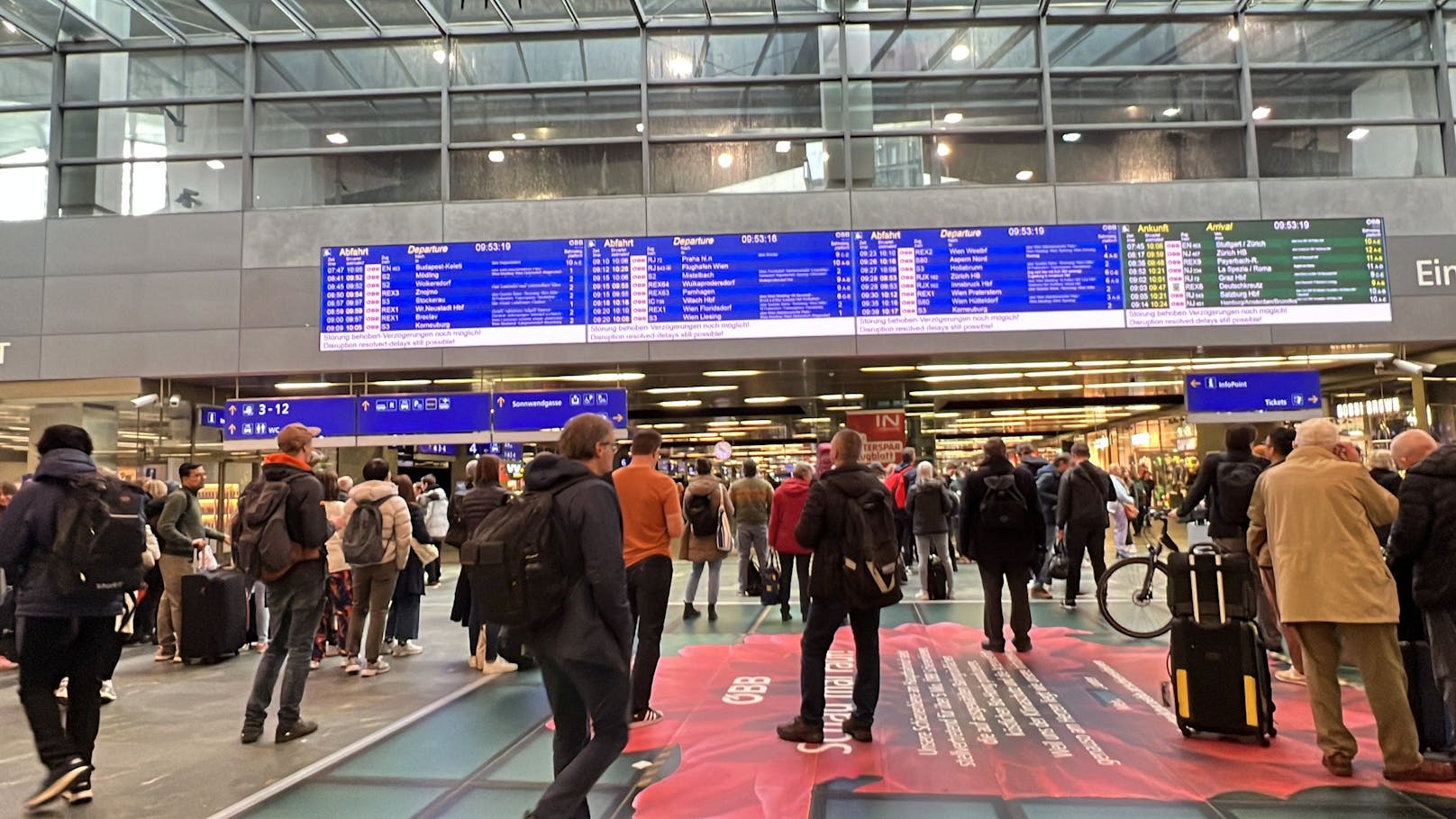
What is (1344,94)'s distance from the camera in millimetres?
12336

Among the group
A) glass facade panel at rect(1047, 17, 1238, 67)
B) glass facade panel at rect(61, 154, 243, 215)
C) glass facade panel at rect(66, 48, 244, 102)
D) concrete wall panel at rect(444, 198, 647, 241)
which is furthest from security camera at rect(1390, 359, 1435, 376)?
glass facade panel at rect(66, 48, 244, 102)

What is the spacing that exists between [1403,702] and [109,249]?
14108mm

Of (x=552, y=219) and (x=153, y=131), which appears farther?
(x=153, y=131)

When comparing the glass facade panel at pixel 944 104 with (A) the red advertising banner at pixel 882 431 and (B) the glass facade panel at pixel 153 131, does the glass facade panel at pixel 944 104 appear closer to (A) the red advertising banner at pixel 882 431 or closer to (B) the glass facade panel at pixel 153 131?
(A) the red advertising banner at pixel 882 431

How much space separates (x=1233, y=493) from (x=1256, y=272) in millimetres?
6148

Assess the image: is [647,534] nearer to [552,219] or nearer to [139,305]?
[552,219]

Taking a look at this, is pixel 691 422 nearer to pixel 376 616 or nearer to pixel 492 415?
pixel 492 415

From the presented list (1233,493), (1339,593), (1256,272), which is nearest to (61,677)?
(1339,593)

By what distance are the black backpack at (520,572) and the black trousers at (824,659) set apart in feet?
6.65

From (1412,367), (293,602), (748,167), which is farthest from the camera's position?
(748,167)

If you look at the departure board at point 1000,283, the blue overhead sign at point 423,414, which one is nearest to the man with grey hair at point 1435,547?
the departure board at point 1000,283

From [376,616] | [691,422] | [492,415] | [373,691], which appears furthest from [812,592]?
[691,422]

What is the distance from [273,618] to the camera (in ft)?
16.8

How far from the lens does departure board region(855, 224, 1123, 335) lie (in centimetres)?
1103
